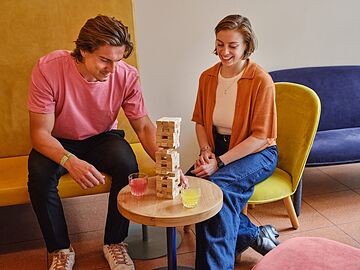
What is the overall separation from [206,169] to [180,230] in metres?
0.61

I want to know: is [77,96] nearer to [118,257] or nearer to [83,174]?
[83,174]

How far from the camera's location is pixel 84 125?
7.12ft

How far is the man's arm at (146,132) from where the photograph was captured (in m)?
2.17

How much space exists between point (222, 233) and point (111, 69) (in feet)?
2.62

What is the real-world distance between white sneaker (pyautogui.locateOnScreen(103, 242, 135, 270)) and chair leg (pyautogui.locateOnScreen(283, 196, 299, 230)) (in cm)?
84

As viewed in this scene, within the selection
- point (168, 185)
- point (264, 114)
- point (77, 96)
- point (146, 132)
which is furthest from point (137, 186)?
point (264, 114)

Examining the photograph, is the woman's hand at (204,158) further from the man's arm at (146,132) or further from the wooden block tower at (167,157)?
the wooden block tower at (167,157)

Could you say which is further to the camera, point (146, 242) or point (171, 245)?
point (146, 242)

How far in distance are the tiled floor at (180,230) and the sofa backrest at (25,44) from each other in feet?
1.47

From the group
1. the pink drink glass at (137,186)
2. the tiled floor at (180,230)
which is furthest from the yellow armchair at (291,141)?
the pink drink glass at (137,186)

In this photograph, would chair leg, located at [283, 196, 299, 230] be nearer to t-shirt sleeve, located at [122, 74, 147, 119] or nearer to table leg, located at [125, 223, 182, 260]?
table leg, located at [125, 223, 182, 260]

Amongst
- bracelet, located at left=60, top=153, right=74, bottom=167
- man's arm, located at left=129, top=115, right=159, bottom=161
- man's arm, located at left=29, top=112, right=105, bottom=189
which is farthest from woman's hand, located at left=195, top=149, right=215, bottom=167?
bracelet, located at left=60, top=153, right=74, bottom=167

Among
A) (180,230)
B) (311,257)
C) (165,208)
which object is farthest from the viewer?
(180,230)

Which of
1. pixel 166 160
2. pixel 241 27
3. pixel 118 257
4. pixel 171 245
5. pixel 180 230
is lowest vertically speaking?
pixel 180 230
